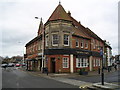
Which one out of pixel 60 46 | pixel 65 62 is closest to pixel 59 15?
pixel 60 46

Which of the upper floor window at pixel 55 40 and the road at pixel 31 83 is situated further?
the upper floor window at pixel 55 40

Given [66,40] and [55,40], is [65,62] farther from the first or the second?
[55,40]

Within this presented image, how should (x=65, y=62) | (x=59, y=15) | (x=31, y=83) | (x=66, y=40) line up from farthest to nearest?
1. (x=59, y=15)
2. (x=66, y=40)
3. (x=65, y=62)
4. (x=31, y=83)

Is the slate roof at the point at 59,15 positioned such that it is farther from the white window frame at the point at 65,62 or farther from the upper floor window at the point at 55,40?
the white window frame at the point at 65,62

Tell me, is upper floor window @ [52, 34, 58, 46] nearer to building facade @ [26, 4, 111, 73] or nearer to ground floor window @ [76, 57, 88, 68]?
building facade @ [26, 4, 111, 73]

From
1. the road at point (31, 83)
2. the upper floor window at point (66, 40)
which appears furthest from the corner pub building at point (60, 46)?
the road at point (31, 83)

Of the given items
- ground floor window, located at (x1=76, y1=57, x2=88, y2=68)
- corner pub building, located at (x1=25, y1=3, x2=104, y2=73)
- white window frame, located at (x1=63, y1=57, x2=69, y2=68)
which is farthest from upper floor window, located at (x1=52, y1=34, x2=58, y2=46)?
ground floor window, located at (x1=76, y1=57, x2=88, y2=68)

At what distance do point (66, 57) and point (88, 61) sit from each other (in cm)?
788

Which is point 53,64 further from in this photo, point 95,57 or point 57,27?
point 95,57

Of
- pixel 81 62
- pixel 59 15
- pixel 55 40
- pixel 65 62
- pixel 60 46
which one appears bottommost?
pixel 81 62

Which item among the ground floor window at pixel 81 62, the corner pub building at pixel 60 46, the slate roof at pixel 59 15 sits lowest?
the ground floor window at pixel 81 62

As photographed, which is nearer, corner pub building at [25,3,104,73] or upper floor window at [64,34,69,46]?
corner pub building at [25,3,104,73]

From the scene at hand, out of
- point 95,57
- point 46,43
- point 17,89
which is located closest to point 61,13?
point 46,43

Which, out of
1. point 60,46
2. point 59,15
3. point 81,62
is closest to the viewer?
point 60,46
